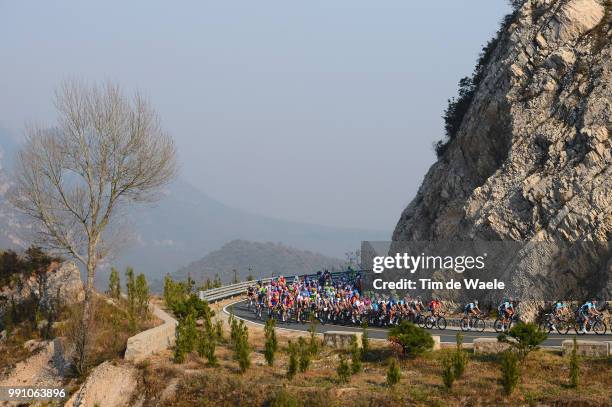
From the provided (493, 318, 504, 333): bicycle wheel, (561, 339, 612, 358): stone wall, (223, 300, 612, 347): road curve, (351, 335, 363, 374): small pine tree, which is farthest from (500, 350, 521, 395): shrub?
(493, 318, 504, 333): bicycle wheel

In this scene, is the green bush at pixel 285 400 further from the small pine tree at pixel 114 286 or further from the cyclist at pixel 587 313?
the small pine tree at pixel 114 286

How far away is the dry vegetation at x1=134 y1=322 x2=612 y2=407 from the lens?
21906 millimetres

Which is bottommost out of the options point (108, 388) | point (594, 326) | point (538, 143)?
point (108, 388)

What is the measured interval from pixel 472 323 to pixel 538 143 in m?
12.0

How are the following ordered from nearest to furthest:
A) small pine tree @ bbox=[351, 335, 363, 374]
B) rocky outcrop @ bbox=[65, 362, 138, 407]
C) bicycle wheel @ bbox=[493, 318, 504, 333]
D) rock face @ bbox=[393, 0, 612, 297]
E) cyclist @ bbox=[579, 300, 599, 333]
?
small pine tree @ bbox=[351, 335, 363, 374] < rocky outcrop @ bbox=[65, 362, 138, 407] < cyclist @ bbox=[579, 300, 599, 333] < bicycle wheel @ bbox=[493, 318, 504, 333] < rock face @ bbox=[393, 0, 612, 297]

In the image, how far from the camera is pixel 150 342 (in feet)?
94.2

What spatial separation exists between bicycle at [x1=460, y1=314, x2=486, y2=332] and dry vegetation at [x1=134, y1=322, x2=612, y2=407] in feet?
23.8

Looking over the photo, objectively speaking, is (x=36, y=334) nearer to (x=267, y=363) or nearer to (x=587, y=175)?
(x=267, y=363)

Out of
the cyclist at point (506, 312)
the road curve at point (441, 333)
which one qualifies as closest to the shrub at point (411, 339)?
the road curve at point (441, 333)

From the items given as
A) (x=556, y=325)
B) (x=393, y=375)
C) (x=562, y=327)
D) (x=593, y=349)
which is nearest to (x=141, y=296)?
(x=393, y=375)

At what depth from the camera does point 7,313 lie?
114ft

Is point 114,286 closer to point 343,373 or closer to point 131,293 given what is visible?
point 131,293

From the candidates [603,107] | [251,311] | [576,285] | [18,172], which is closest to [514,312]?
[576,285]

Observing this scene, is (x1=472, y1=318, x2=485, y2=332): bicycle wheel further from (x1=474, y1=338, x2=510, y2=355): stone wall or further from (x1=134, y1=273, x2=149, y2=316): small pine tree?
(x1=134, y1=273, x2=149, y2=316): small pine tree
